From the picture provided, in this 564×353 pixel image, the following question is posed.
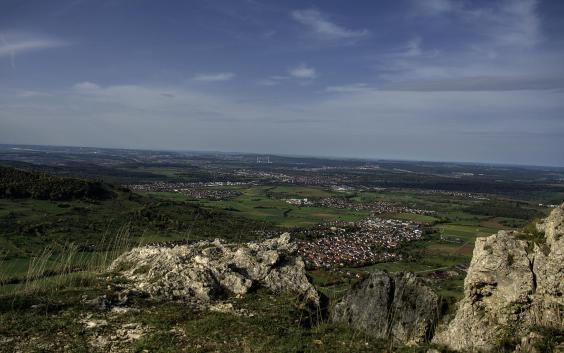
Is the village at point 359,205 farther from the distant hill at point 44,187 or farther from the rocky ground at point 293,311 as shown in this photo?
the rocky ground at point 293,311

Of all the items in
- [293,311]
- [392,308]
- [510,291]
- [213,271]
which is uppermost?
[510,291]

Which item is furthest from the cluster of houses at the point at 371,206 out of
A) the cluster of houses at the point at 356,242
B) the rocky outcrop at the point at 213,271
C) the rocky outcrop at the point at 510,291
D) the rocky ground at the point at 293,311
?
the rocky outcrop at the point at 510,291

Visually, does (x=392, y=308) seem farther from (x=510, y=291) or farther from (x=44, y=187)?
(x=44, y=187)

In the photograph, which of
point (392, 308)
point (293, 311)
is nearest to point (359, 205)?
point (392, 308)

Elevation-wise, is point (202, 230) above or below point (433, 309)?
below

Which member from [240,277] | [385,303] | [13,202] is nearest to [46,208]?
[13,202]

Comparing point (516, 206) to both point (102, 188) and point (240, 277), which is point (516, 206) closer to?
point (102, 188)
